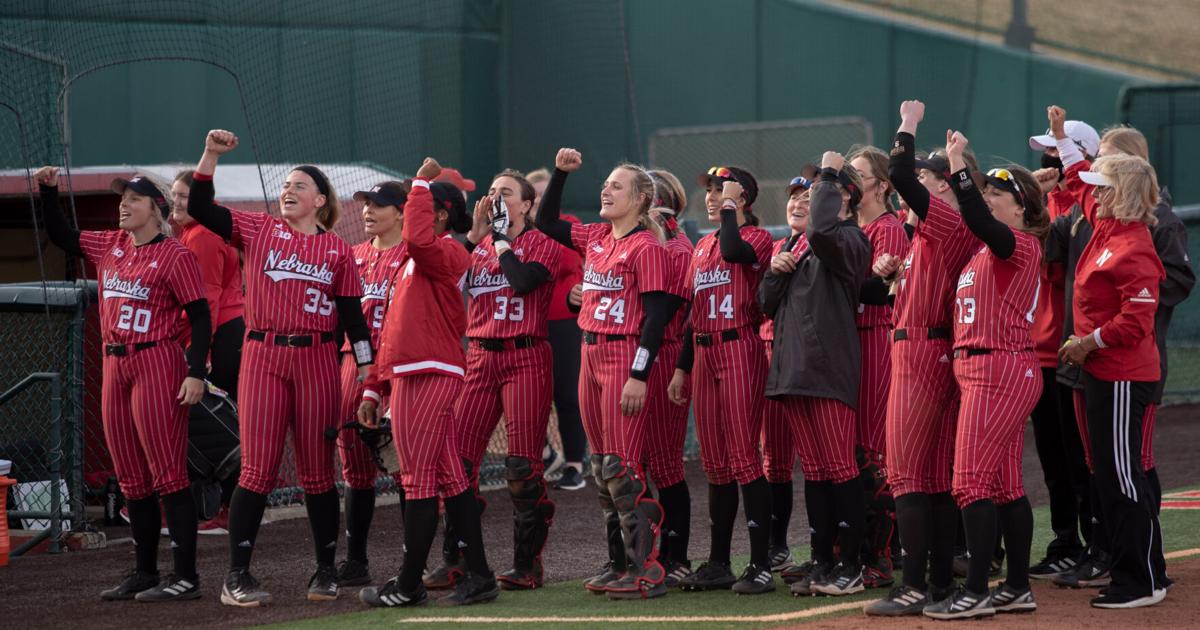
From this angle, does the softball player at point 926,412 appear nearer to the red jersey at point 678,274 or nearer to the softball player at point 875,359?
the softball player at point 875,359

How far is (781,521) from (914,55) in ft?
45.8

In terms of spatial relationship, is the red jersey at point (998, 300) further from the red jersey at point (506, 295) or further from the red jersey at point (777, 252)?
the red jersey at point (506, 295)

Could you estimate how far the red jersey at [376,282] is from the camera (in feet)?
21.4

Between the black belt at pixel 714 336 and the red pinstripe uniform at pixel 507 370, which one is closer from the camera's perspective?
the black belt at pixel 714 336

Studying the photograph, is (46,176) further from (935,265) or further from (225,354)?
(935,265)

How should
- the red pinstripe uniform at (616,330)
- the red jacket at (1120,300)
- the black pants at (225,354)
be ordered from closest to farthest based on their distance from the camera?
the red jacket at (1120,300) < the red pinstripe uniform at (616,330) < the black pants at (225,354)

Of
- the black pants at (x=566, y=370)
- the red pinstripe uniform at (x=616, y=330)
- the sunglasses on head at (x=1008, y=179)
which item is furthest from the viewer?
the black pants at (x=566, y=370)

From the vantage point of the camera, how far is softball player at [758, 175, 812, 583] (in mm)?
6246

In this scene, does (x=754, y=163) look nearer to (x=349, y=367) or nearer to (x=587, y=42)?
(x=587, y=42)

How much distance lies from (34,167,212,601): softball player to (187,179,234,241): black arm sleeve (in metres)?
0.39

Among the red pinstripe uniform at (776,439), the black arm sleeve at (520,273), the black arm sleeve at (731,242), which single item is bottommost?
the red pinstripe uniform at (776,439)

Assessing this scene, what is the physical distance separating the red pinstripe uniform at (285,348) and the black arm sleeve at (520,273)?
680mm

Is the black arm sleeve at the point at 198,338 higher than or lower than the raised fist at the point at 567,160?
lower

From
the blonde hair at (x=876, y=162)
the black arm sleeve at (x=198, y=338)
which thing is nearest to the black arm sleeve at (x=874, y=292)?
the blonde hair at (x=876, y=162)
